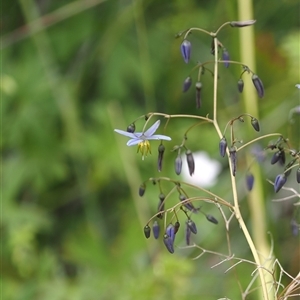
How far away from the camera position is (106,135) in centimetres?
196

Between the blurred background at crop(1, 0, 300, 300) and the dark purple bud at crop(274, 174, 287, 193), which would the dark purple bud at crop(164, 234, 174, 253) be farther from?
the blurred background at crop(1, 0, 300, 300)

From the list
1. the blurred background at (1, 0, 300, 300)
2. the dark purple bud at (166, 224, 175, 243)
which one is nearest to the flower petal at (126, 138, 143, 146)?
the dark purple bud at (166, 224, 175, 243)

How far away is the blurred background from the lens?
5.64 feet

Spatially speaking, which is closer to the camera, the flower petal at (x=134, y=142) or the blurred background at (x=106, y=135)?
the flower petal at (x=134, y=142)

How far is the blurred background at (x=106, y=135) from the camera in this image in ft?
5.64

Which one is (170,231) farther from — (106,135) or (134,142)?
(106,135)

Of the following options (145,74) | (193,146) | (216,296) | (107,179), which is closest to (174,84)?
(145,74)

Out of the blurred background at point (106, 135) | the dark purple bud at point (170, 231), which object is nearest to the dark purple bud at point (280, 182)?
the dark purple bud at point (170, 231)

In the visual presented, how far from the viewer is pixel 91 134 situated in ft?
6.52

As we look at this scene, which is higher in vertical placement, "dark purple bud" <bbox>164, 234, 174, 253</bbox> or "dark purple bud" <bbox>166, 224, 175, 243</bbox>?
"dark purple bud" <bbox>166, 224, 175, 243</bbox>

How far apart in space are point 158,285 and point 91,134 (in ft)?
2.16

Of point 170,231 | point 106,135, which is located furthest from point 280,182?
point 106,135

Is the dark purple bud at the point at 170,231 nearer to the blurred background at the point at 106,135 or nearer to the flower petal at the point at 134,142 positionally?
the flower petal at the point at 134,142

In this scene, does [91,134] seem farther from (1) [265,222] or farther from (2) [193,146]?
(1) [265,222]
